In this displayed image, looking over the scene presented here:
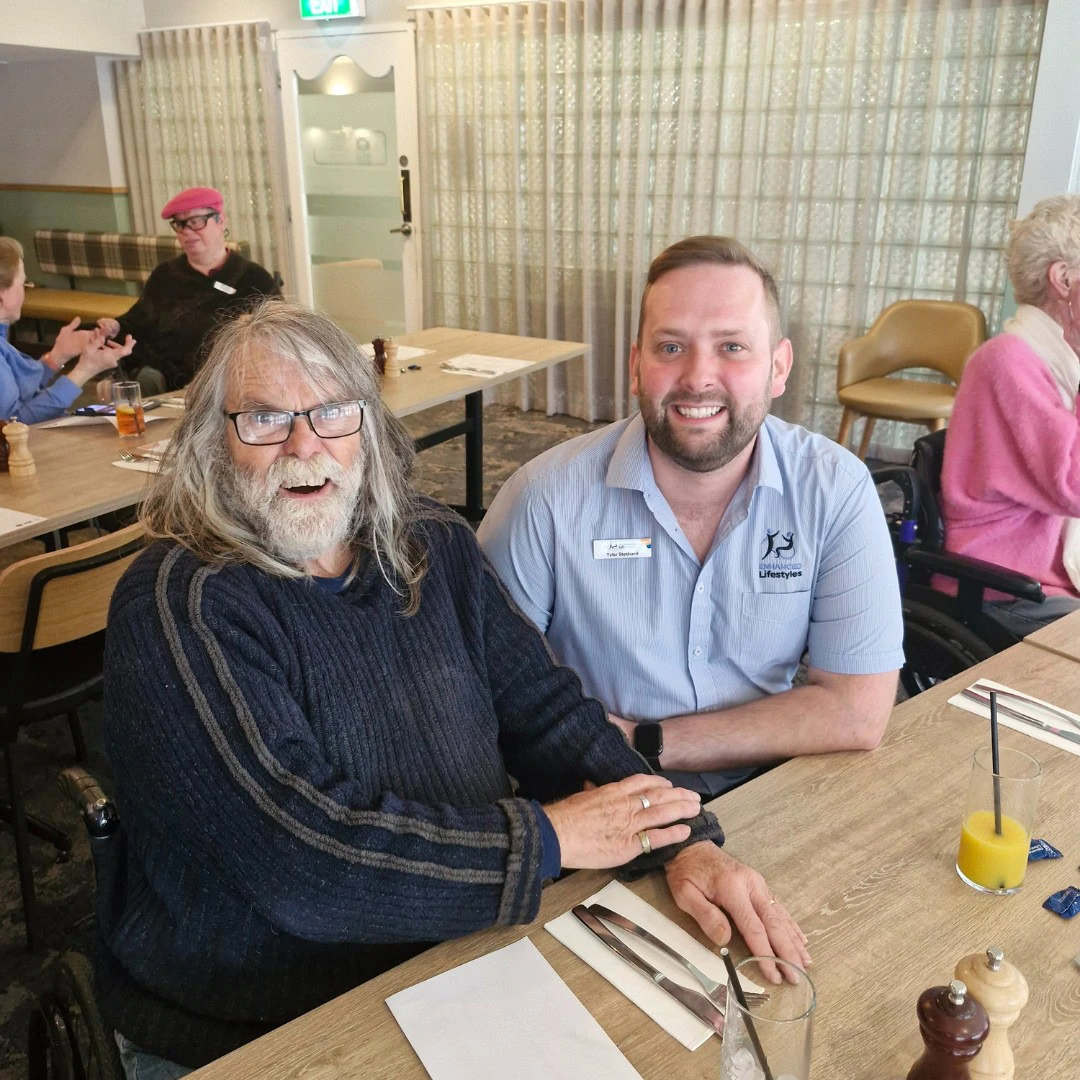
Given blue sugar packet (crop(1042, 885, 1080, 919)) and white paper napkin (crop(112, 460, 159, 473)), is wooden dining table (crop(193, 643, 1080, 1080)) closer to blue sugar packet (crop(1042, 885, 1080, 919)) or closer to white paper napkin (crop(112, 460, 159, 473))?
blue sugar packet (crop(1042, 885, 1080, 919))

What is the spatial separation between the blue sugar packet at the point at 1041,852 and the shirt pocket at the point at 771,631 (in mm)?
540

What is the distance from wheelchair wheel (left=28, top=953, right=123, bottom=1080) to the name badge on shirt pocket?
2.98 feet

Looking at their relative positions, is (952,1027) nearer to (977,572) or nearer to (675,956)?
(675,956)

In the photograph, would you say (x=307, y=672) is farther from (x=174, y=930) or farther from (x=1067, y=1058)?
(x=1067, y=1058)

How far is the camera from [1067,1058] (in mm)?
889

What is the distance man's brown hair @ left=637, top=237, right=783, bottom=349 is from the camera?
1.58m

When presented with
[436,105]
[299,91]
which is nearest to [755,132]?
[436,105]

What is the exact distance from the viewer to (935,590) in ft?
7.69

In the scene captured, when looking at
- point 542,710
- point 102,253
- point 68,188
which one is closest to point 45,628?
point 542,710

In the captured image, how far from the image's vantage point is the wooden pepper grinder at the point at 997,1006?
844mm

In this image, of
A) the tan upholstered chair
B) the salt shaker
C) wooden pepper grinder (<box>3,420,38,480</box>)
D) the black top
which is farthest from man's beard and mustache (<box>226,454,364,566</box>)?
the tan upholstered chair

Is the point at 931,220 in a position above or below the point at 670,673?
above

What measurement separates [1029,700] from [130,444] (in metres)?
2.43

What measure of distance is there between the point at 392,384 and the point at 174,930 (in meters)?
2.58
